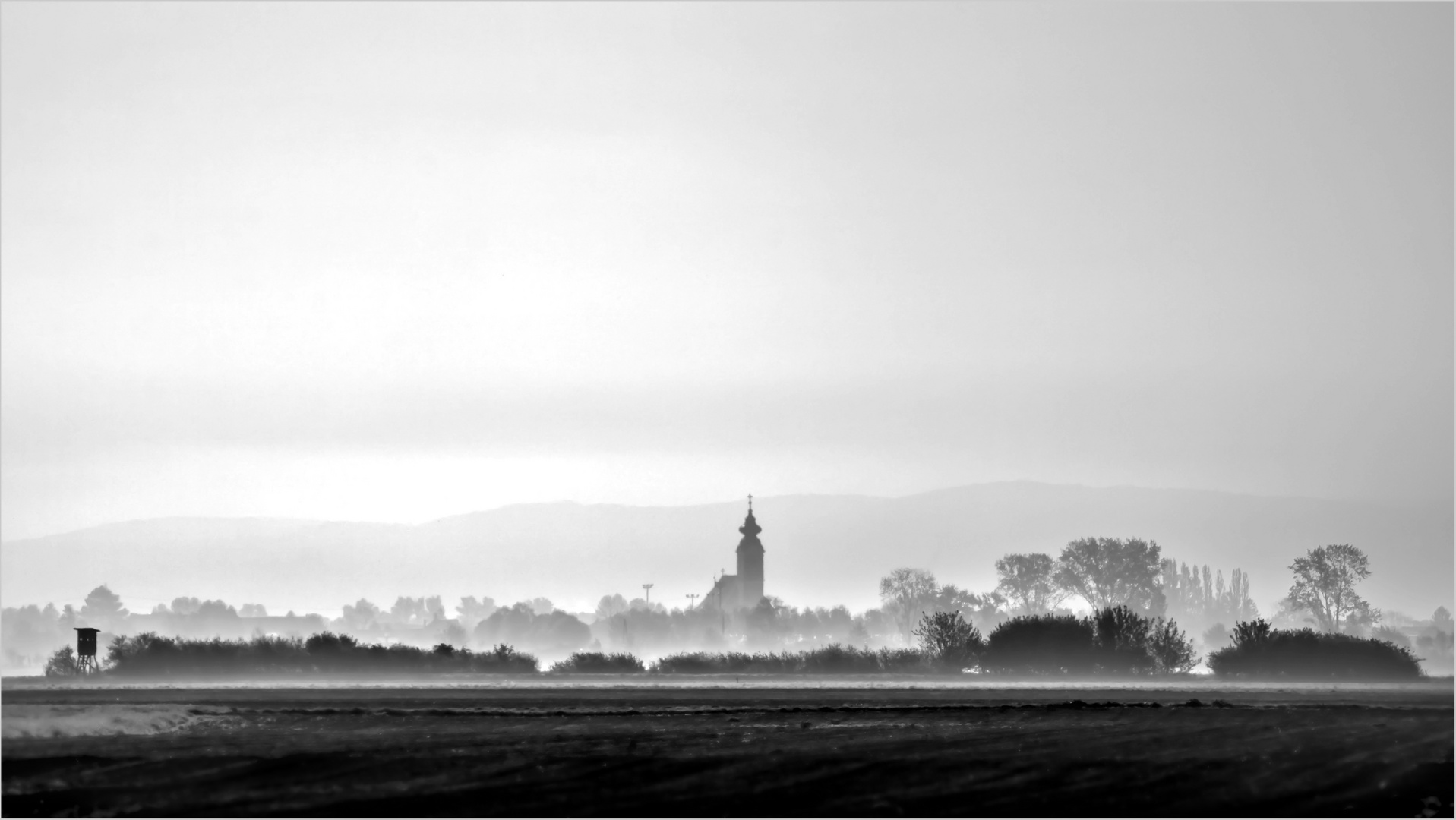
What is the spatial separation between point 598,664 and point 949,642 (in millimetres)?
25720

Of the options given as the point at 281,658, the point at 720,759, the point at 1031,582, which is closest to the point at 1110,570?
the point at 1031,582

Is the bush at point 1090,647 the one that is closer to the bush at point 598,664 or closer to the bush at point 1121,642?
the bush at point 1121,642

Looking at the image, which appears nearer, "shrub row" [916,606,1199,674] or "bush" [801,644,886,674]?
"shrub row" [916,606,1199,674]

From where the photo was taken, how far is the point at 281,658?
10200 cm

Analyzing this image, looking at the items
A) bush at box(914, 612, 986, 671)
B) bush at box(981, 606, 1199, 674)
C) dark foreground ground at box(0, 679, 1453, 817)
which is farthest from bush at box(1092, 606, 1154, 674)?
dark foreground ground at box(0, 679, 1453, 817)

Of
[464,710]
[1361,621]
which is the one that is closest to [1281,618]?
[1361,621]

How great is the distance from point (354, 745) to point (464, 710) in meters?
16.1

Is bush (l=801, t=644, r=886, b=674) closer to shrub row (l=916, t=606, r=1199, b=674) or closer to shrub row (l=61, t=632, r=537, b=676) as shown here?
shrub row (l=916, t=606, r=1199, b=674)

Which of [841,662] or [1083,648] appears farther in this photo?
[841,662]

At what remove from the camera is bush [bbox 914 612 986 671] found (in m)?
108

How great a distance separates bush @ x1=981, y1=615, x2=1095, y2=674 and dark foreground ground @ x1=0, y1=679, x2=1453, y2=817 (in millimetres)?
44491

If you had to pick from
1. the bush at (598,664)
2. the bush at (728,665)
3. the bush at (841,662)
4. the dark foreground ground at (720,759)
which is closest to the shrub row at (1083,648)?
the bush at (841,662)

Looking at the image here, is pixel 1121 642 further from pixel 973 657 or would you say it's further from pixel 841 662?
pixel 841 662

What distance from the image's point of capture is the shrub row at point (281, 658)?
321 ft
